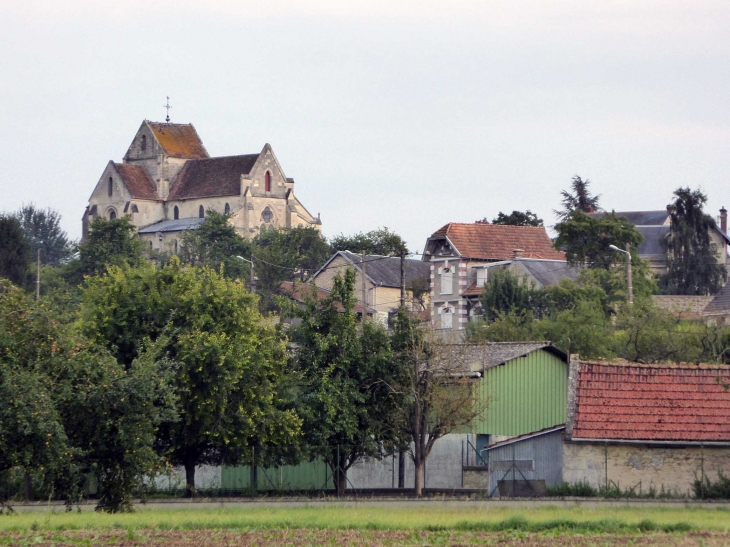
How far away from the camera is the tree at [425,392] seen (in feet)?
140

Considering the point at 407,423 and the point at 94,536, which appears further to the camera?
the point at 407,423

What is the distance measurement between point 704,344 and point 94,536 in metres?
39.8

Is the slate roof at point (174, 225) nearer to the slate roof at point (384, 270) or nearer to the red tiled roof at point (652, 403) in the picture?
the slate roof at point (384, 270)

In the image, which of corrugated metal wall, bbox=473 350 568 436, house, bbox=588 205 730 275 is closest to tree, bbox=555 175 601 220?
house, bbox=588 205 730 275

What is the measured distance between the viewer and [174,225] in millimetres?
152750

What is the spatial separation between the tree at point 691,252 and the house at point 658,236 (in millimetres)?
1515

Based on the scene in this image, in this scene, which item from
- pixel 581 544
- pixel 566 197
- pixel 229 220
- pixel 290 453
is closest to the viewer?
pixel 581 544

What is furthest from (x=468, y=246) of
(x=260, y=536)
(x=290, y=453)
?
(x=260, y=536)

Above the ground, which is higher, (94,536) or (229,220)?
(229,220)

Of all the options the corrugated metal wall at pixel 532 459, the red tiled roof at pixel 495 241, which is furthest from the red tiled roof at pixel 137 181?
the corrugated metal wall at pixel 532 459

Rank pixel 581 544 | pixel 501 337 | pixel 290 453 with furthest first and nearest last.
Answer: pixel 501 337
pixel 290 453
pixel 581 544

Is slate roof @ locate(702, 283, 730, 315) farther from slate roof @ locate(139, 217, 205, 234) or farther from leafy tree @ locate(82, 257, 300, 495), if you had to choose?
slate roof @ locate(139, 217, 205, 234)

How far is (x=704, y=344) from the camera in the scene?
59.1m

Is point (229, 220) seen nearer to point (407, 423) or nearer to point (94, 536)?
point (407, 423)
